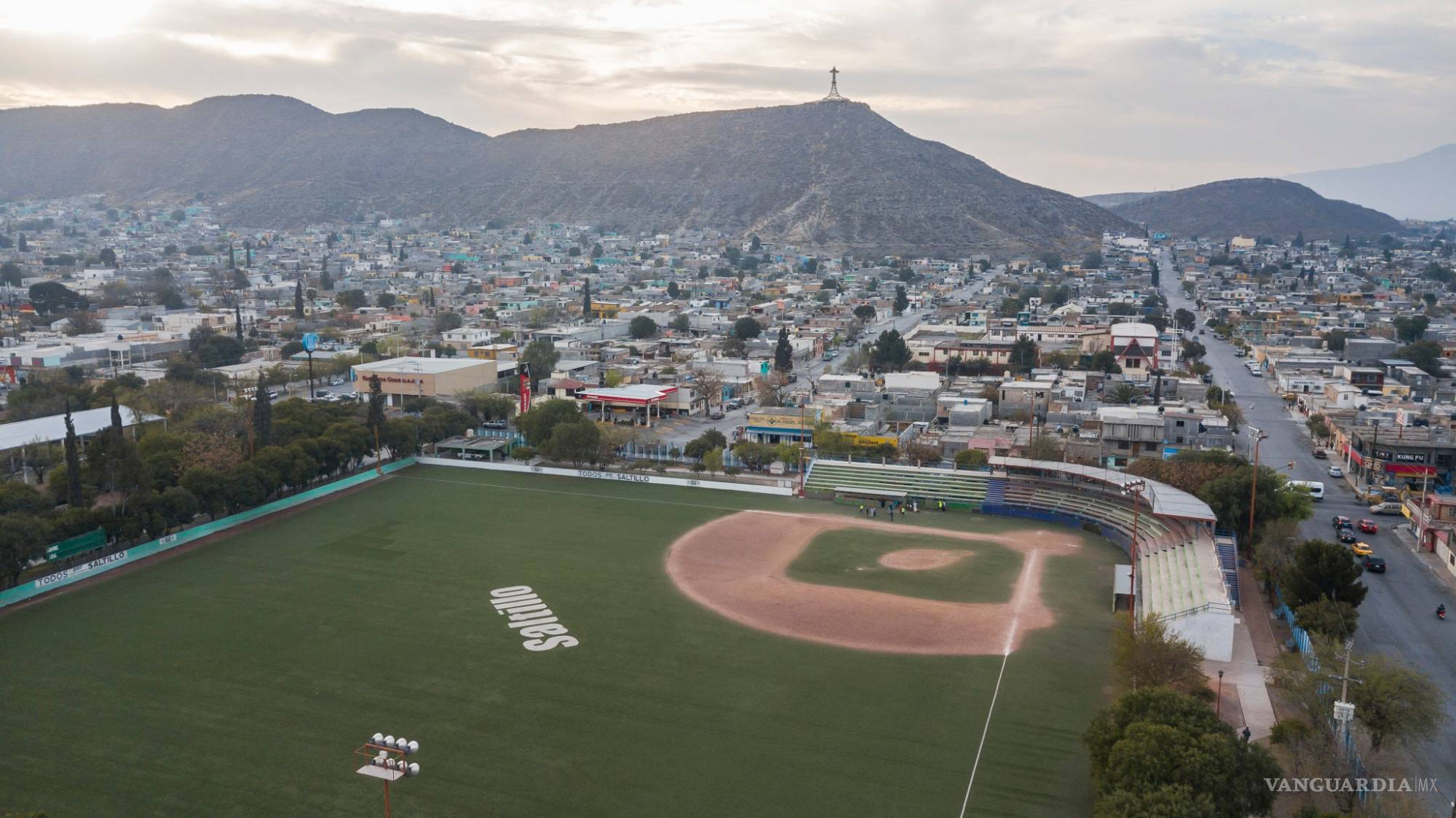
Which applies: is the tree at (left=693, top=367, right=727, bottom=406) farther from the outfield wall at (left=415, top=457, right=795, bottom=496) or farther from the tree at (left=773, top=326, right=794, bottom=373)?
the outfield wall at (left=415, top=457, right=795, bottom=496)

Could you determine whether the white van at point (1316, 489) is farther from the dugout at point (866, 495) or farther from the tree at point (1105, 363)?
the tree at point (1105, 363)

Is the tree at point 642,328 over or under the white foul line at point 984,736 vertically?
over

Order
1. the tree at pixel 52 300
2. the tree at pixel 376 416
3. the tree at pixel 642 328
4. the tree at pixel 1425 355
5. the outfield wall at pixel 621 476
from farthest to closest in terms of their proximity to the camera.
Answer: the tree at pixel 52 300 → the tree at pixel 642 328 → the tree at pixel 1425 355 → the tree at pixel 376 416 → the outfield wall at pixel 621 476

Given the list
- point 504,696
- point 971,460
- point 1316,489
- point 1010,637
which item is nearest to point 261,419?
point 504,696

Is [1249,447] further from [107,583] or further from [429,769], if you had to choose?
[107,583]

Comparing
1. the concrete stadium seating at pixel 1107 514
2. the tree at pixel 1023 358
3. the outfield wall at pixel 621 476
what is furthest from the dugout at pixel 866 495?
the tree at pixel 1023 358

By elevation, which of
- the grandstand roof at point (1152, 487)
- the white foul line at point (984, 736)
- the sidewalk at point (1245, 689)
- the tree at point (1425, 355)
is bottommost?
the white foul line at point (984, 736)

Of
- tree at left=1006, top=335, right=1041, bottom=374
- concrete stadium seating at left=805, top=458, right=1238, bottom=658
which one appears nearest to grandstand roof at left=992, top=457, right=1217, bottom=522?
concrete stadium seating at left=805, top=458, right=1238, bottom=658
